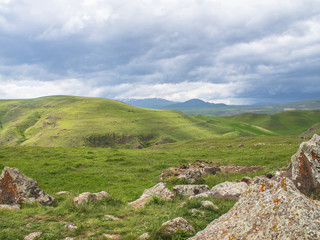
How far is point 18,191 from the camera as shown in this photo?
14359mm

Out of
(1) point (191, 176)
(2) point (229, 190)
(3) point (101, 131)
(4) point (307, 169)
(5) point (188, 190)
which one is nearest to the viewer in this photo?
(4) point (307, 169)

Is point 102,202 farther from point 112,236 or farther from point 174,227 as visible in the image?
point 174,227

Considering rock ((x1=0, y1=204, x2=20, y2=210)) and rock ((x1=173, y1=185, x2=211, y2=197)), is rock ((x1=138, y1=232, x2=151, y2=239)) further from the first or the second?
rock ((x1=0, y1=204, x2=20, y2=210))

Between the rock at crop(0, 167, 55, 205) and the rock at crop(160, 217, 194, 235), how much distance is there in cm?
938

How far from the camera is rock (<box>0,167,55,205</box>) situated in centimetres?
1402

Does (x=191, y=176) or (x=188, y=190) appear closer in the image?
(x=188, y=190)

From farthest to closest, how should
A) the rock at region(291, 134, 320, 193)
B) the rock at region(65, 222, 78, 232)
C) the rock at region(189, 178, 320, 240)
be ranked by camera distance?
1. the rock at region(291, 134, 320, 193)
2. the rock at region(65, 222, 78, 232)
3. the rock at region(189, 178, 320, 240)

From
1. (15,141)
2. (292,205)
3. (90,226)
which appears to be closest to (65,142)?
(15,141)

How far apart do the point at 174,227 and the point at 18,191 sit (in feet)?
38.4

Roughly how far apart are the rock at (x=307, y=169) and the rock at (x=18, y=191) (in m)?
14.8

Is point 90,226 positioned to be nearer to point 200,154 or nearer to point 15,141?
point 200,154

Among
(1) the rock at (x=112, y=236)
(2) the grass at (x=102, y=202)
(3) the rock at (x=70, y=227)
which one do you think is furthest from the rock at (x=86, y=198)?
(1) the rock at (x=112, y=236)

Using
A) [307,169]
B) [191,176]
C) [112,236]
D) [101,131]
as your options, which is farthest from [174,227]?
[101,131]

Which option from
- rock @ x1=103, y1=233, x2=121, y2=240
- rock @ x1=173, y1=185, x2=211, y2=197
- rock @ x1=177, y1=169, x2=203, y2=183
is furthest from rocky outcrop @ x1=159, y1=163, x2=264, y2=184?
rock @ x1=103, y1=233, x2=121, y2=240
